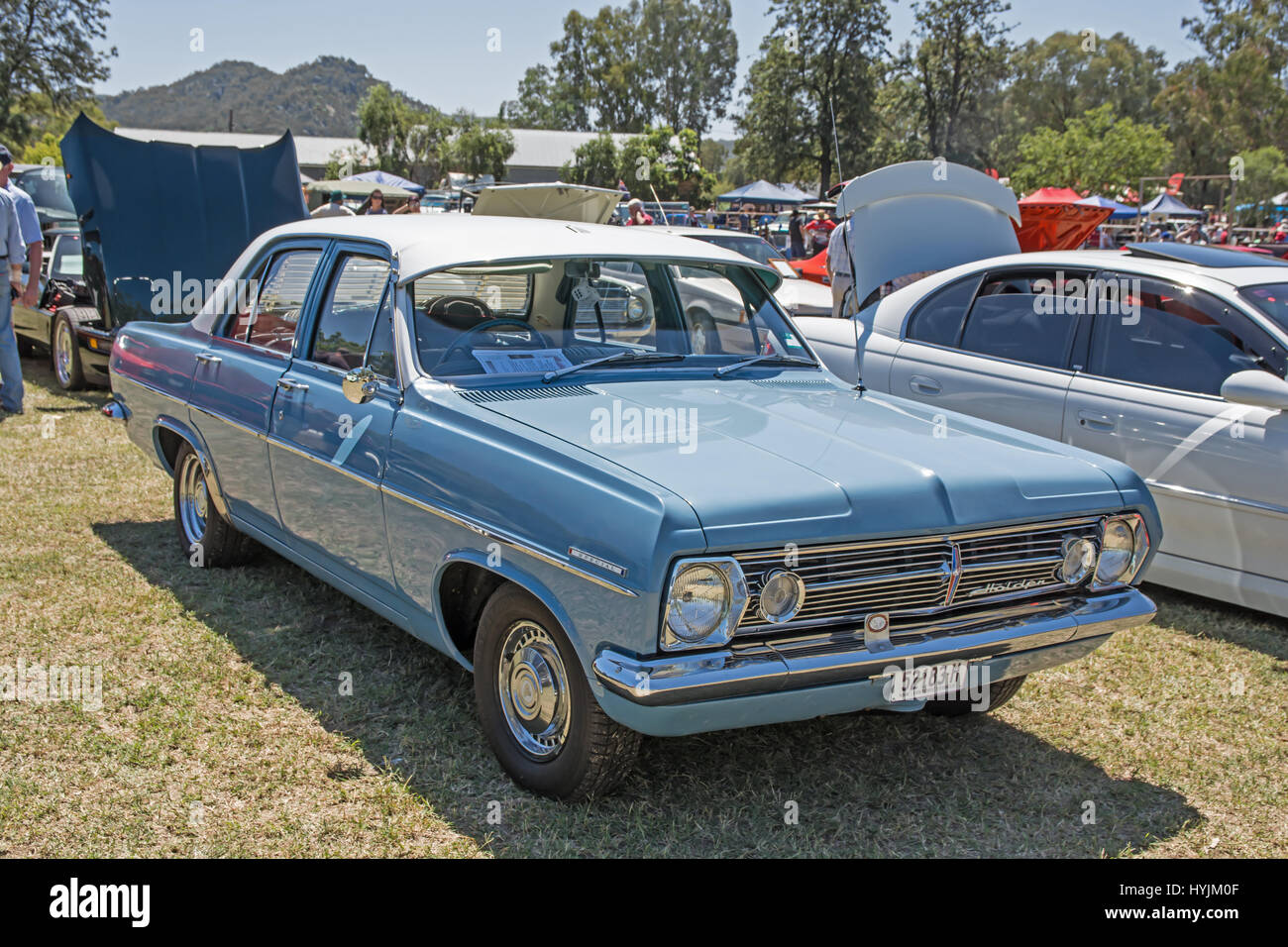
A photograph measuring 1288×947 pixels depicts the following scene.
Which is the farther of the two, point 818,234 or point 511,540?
point 818,234

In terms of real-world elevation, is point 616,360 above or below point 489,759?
above

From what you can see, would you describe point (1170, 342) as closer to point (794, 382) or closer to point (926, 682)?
point (794, 382)

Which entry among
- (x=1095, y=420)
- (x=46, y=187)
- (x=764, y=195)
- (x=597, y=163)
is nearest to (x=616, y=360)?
(x=1095, y=420)

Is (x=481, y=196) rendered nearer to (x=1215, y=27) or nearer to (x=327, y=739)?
(x=327, y=739)

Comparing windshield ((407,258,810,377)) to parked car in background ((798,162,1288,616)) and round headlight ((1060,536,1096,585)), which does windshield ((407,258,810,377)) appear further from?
round headlight ((1060,536,1096,585))

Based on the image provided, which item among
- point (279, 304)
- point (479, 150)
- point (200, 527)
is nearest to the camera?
point (279, 304)

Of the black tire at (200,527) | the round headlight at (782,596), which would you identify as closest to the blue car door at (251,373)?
the black tire at (200,527)

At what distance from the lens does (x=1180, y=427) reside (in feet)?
16.6

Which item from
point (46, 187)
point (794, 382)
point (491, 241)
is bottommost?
point (794, 382)

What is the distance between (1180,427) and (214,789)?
4.23 m

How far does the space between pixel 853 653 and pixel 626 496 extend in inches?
29.5

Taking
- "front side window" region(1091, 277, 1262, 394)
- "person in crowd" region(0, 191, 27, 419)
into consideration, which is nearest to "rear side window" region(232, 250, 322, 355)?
"front side window" region(1091, 277, 1262, 394)

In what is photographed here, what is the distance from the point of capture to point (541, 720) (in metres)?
3.40

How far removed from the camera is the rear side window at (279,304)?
4.68 m
